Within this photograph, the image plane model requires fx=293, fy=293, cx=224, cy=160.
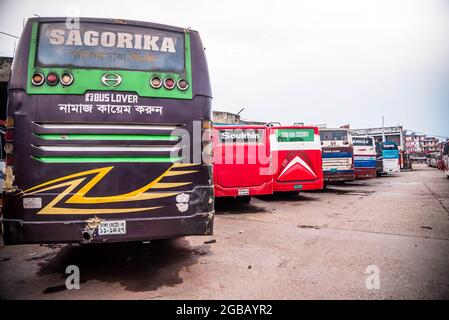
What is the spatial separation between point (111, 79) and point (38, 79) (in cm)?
80

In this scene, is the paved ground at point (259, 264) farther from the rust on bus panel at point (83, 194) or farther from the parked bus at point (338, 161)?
the parked bus at point (338, 161)

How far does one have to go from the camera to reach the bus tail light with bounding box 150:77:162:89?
3.69 meters

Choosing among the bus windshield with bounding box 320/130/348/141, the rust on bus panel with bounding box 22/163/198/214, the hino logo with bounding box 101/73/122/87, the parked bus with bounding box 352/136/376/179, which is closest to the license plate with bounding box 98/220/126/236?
the rust on bus panel with bounding box 22/163/198/214

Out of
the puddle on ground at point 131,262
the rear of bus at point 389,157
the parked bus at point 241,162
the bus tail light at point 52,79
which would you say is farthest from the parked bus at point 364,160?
the bus tail light at point 52,79

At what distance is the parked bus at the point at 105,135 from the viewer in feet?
10.8

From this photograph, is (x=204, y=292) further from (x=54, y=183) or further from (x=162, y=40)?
(x=162, y=40)

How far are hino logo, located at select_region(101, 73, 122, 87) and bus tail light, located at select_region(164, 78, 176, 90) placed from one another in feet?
1.82

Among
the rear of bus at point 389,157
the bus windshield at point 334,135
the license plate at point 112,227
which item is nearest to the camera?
the license plate at point 112,227

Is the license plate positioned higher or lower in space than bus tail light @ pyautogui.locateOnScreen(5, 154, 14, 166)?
lower

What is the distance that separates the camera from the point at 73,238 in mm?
3266

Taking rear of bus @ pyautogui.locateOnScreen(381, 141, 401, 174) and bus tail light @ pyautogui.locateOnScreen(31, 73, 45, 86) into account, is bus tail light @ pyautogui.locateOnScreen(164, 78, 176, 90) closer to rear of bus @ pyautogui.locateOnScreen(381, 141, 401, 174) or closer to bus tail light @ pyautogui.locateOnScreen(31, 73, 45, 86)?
bus tail light @ pyautogui.locateOnScreen(31, 73, 45, 86)

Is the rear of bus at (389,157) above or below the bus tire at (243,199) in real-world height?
above

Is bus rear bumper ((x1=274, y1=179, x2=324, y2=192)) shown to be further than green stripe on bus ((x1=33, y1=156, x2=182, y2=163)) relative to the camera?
Yes

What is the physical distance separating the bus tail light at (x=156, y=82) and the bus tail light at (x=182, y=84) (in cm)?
23
